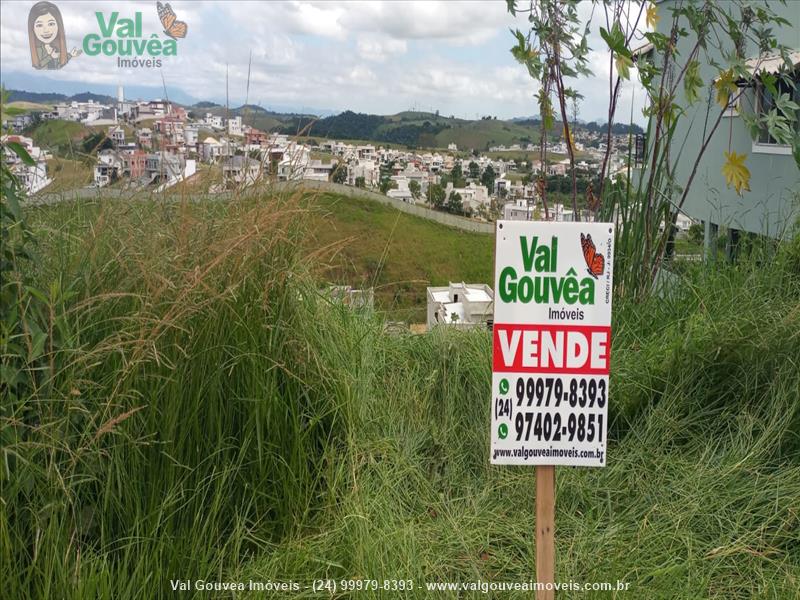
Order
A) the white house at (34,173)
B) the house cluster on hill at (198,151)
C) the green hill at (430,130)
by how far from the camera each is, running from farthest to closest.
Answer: the green hill at (430,130) < the house cluster on hill at (198,151) < the white house at (34,173)

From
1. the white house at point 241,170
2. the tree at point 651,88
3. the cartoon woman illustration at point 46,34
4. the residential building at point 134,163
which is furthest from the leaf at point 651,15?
the cartoon woman illustration at point 46,34

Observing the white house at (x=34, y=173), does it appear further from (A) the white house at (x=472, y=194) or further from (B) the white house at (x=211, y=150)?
(A) the white house at (x=472, y=194)

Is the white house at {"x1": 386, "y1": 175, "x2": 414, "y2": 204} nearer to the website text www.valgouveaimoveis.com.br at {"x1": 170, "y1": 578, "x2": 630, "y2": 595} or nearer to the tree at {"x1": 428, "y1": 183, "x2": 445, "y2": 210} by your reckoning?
Result: the tree at {"x1": 428, "y1": 183, "x2": 445, "y2": 210}

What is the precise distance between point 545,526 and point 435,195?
332 centimetres

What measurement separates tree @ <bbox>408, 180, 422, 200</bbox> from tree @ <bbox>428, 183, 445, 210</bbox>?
93 mm

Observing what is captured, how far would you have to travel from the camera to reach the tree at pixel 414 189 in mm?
5508

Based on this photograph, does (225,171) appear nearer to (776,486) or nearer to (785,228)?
(776,486)

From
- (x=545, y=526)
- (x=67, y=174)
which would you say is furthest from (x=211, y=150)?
(x=545, y=526)

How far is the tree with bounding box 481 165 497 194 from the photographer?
6202 mm

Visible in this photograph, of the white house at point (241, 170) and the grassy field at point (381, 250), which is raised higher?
the white house at point (241, 170)

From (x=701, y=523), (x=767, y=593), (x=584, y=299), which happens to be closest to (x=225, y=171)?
(x=584, y=299)

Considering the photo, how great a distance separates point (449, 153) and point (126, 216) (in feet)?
12.3

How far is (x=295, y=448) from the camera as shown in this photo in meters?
3.29

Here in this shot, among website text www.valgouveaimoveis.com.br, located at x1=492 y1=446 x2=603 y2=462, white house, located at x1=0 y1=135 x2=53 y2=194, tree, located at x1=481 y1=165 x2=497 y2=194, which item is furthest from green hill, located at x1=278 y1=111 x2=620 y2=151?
website text www.valgouveaimoveis.com.br, located at x1=492 y1=446 x2=603 y2=462
